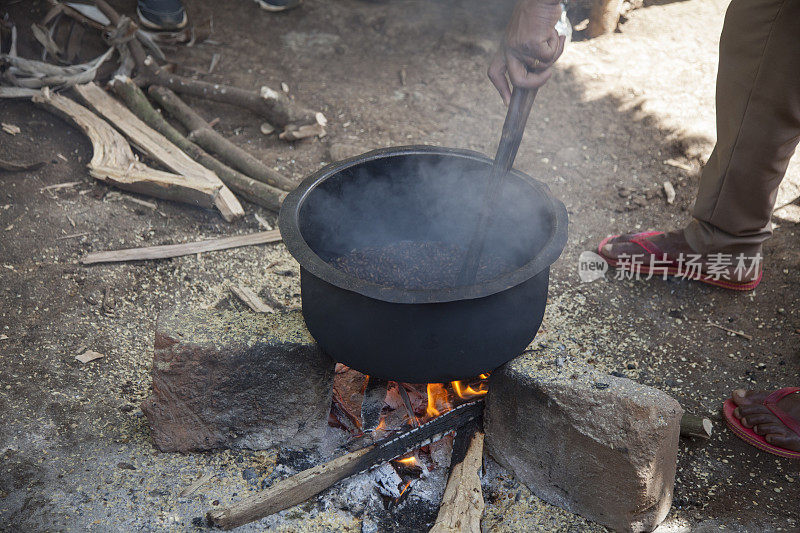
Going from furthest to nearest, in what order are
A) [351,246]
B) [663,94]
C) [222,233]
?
[663,94] → [222,233] → [351,246]

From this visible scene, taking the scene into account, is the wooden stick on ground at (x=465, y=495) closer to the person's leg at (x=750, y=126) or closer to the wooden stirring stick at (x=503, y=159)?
the wooden stirring stick at (x=503, y=159)

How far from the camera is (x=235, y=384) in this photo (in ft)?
7.73

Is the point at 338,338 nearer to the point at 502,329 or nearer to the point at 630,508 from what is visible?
the point at 502,329

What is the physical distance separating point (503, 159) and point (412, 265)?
0.74 metres

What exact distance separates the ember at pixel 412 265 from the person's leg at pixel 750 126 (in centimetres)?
128

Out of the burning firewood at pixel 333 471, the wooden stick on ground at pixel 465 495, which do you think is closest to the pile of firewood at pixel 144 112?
the burning firewood at pixel 333 471

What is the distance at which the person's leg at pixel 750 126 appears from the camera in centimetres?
263

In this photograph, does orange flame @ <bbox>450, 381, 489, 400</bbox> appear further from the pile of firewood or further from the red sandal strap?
the pile of firewood

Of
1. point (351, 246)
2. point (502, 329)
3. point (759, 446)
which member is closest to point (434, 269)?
point (351, 246)

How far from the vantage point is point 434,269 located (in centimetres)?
264

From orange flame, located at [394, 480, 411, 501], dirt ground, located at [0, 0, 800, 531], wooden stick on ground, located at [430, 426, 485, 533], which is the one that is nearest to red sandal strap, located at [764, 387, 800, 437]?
dirt ground, located at [0, 0, 800, 531]

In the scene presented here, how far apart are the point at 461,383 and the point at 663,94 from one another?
347 cm

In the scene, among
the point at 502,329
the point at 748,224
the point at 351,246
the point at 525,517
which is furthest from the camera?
the point at 748,224

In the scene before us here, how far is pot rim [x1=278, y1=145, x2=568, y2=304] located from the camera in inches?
74.8
